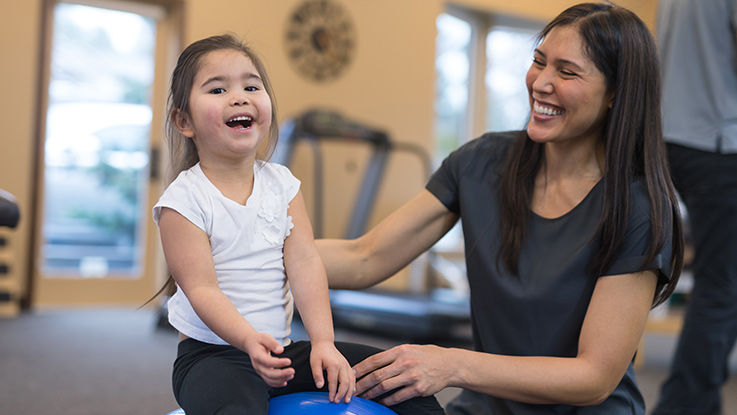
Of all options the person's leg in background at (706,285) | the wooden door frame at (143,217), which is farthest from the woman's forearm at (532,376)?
the wooden door frame at (143,217)

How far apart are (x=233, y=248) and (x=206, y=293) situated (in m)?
0.09

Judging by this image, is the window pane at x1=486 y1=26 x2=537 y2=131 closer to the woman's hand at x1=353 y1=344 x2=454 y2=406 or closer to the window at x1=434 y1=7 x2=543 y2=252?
the window at x1=434 y1=7 x2=543 y2=252

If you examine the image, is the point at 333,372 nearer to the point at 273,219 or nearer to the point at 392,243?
the point at 273,219

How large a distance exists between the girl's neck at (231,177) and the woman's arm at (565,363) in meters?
0.30

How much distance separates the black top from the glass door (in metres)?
4.19

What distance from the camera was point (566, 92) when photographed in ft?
4.14

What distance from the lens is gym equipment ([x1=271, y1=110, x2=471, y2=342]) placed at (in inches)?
161

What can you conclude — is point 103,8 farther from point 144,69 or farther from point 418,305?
point 418,305

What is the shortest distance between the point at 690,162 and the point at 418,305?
2.24m

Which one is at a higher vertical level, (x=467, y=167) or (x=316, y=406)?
(x=467, y=167)

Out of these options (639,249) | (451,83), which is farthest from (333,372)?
(451,83)

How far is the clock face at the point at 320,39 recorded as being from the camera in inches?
217

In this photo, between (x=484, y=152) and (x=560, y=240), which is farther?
(x=484, y=152)

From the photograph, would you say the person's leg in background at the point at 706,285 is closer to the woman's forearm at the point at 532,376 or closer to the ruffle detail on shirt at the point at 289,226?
the woman's forearm at the point at 532,376
